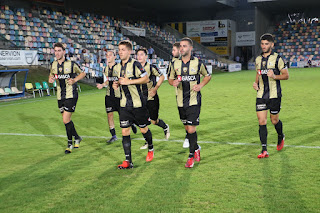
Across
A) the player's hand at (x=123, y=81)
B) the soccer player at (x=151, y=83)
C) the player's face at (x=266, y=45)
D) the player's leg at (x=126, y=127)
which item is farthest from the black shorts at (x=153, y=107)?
the player's face at (x=266, y=45)

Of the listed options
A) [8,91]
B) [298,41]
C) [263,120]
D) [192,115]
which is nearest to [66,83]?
[192,115]

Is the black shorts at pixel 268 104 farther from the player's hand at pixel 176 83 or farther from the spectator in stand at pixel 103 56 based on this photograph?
the spectator in stand at pixel 103 56

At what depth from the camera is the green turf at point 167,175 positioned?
4.29m

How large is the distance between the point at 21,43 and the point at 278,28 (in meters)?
39.2

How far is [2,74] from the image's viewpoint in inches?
728

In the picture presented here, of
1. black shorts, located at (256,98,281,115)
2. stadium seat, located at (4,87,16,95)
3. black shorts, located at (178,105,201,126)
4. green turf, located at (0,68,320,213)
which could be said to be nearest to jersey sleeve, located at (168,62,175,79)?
black shorts, located at (178,105,201,126)

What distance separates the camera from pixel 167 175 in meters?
5.41

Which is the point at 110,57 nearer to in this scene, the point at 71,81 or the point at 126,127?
the point at 71,81

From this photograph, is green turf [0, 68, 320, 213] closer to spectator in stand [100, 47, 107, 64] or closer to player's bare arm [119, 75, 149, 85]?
player's bare arm [119, 75, 149, 85]

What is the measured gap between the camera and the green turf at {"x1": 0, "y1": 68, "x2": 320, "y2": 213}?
429 centimetres

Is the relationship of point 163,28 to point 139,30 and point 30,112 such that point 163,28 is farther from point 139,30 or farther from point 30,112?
point 30,112

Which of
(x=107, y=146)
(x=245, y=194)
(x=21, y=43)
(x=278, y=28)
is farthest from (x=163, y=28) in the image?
(x=245, y=194)

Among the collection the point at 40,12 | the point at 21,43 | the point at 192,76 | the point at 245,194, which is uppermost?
the point at 40,12

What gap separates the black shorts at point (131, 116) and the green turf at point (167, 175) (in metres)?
0.73
